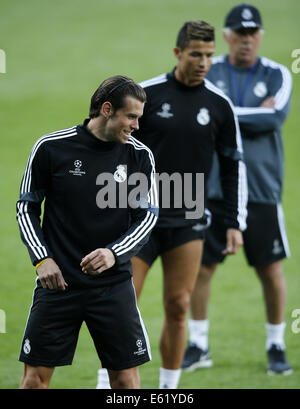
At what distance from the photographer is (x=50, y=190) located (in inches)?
167

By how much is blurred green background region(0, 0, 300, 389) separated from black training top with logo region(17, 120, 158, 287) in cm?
178

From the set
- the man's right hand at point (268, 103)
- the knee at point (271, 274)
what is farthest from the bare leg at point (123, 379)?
the man's right hand at point (268, 103)

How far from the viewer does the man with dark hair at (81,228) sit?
163 inches

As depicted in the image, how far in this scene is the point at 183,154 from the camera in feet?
17.0

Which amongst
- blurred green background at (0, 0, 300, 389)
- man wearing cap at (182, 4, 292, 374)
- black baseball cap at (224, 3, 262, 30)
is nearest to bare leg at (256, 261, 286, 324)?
man wearing cap at (182, 4, 292, 374)

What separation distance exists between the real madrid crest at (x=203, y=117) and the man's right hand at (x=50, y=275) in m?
1.57

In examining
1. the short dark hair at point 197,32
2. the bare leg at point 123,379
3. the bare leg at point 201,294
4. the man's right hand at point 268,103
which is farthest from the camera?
the bare leg at point 201,294

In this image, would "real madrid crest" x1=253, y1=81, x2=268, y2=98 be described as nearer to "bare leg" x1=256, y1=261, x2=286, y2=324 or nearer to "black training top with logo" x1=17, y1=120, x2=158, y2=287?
"bare leg" x1=256, y1=261, x2=286, y2=324

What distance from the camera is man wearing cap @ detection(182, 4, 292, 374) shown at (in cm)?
627

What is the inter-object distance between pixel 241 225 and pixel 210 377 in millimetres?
1238

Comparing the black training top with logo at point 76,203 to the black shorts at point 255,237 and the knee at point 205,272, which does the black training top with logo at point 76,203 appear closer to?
the black shorts at point 255,237

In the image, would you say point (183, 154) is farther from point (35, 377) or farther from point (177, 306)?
point (35, 377)

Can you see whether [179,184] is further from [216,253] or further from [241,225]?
[216,253]
